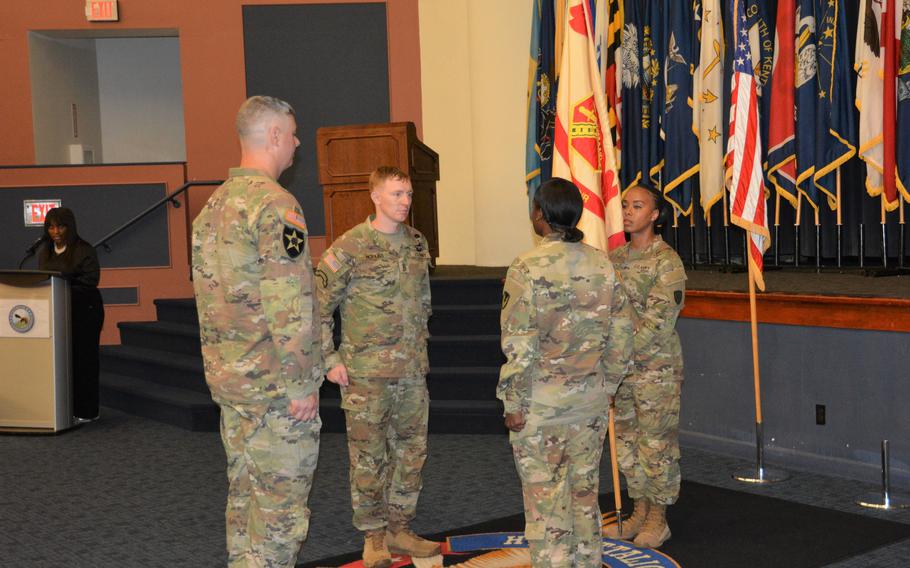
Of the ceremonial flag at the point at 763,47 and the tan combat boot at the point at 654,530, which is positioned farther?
the ceremonial flag at the point at 763,47

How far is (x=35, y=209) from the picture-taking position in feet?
32.2

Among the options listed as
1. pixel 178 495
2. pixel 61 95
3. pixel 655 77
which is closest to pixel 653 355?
pixel 178 495

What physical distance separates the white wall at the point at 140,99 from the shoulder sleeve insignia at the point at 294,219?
10087 millimetres

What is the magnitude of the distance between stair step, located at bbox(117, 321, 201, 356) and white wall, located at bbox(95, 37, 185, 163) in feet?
12.0

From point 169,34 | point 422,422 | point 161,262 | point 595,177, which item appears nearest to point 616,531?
point 422,422

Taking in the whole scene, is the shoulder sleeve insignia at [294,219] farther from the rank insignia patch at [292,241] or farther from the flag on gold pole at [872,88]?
the flag on gold pole at [872,88]

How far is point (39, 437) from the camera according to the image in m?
7.29

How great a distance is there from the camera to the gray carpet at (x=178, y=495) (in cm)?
450

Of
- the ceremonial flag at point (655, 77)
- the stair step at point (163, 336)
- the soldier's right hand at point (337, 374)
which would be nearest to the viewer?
the soldier's right hand at point (337, 374)

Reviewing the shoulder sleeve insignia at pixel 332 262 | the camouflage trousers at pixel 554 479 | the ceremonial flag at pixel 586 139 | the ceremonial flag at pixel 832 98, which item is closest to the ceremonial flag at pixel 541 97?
the ceremonial flag at pixel 832 98

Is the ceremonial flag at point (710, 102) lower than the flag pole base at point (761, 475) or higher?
higher

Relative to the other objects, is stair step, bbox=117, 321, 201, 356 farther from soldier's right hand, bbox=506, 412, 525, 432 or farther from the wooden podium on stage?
soldier's right hand, bbox=506, 412, 525, 432

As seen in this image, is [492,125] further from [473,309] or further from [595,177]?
[595,177]

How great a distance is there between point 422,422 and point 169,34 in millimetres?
8495
